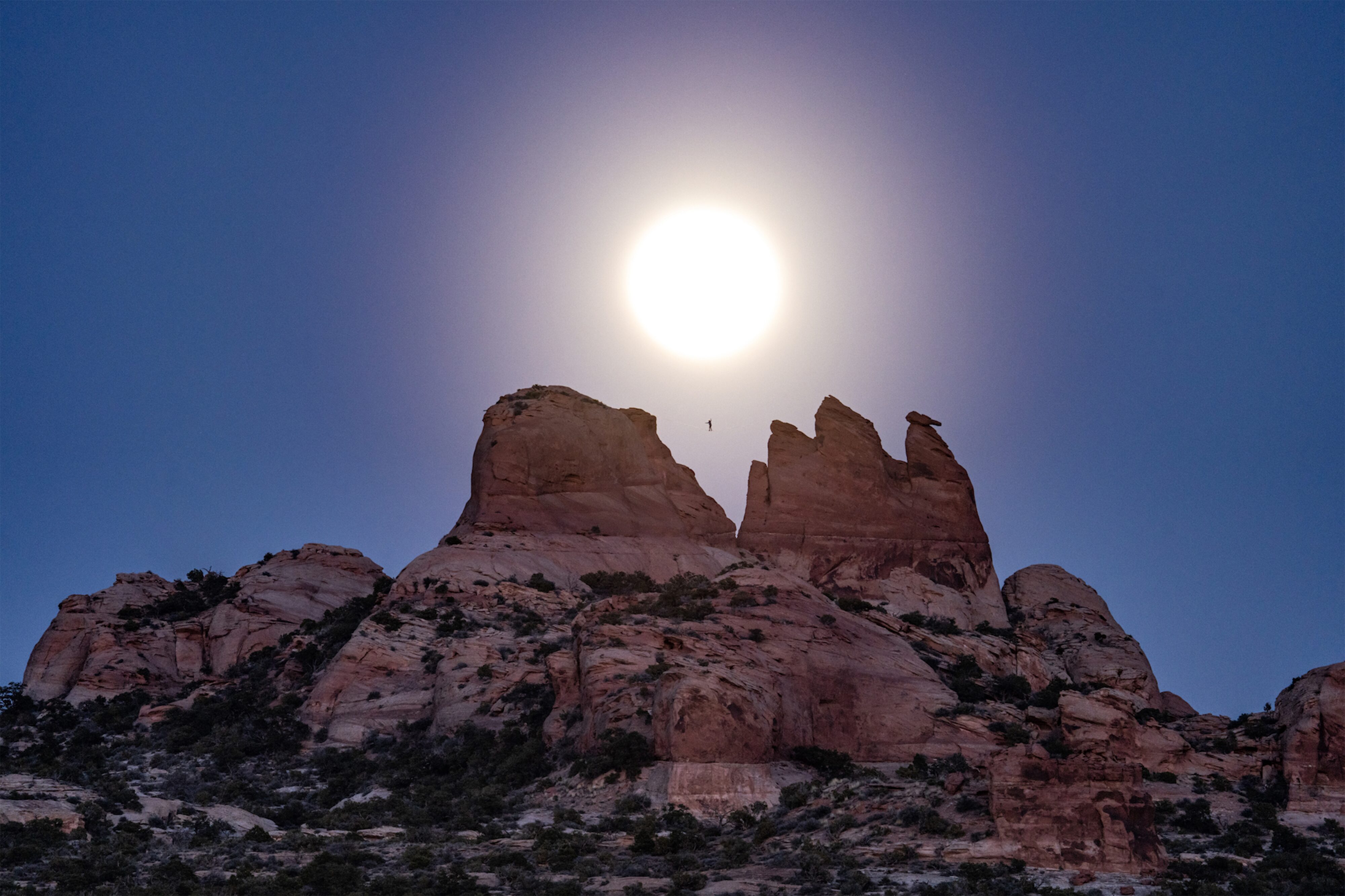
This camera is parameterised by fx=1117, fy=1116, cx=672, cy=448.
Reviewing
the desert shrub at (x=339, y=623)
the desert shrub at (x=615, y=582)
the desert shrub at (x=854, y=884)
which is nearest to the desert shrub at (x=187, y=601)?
the desert shrub at (x=339, y=623)

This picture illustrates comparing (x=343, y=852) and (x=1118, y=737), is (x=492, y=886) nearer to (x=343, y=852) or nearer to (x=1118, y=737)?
(x=343, y=852)

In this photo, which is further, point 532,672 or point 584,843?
point 532,672

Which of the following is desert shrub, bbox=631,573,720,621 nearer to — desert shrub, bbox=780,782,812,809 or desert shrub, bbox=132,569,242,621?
desert shrub, bbox=780,782,812,809

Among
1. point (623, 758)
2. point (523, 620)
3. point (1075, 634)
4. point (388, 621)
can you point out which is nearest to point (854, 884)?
point (623, 758)

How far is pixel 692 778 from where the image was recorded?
40406mm

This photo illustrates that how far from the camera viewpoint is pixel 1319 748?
4381 centimetres

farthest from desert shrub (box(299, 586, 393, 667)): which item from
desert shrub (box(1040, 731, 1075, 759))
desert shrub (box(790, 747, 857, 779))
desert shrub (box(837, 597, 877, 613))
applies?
desert shrub (box(1040, 731, 1075, 759))

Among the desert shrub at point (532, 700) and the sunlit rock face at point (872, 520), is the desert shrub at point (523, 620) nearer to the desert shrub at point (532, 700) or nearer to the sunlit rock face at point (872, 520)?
the desert shrub at point (532, 700)

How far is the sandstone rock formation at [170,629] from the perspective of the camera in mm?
71375

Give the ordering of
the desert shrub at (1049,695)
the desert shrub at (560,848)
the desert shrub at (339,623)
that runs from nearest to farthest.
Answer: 1. the desert shrub at (560,848)
2. the desert shrub at (1049,695)
3. the desert shrub at (339,623)

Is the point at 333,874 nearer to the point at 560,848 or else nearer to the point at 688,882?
the point at 560,848

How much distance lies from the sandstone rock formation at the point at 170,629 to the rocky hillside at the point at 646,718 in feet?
0.85

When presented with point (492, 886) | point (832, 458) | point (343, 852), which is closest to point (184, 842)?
point (343, 852)

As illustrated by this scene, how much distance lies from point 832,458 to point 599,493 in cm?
2203
